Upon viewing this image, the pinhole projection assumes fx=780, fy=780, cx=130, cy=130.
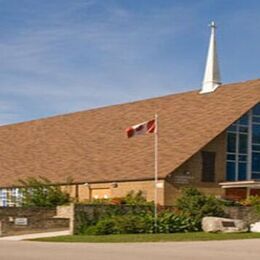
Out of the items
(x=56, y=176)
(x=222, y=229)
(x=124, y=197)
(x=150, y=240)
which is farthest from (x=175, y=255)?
(x=56, y=176)

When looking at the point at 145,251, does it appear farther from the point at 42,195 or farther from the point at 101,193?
the point at 101,193

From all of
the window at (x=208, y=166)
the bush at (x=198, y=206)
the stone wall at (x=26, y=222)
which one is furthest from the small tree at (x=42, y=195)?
the bush at (x=198, y=206)

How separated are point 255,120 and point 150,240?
18.6 m

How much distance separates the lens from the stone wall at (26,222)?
36094mm

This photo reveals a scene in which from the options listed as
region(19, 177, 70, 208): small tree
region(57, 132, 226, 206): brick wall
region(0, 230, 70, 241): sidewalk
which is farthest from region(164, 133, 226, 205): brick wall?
region(0, 230, 70, 241): sidewalk

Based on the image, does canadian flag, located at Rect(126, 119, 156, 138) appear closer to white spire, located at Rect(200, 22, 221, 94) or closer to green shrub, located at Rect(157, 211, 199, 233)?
green shrub, located at Rect(157, 211, 199, 233)

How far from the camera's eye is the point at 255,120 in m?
46.2

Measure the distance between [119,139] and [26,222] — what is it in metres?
14.3

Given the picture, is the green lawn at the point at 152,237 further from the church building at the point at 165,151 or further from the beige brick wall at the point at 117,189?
the beige brick wall at the point at 117,189

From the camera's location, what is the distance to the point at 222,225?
33969 mm

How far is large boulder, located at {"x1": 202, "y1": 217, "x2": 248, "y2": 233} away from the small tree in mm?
12336

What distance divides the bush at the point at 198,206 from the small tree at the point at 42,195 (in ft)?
29.7

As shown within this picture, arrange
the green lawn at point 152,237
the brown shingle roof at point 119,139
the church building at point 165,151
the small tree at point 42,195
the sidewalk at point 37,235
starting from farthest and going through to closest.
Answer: the small tree at point 42,195, the brown shingle roof at point 119,139, the church building at point 165,151, the sidewalk at point 37,235, the green lawn at point 152,237

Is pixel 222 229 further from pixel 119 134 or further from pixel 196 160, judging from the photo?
pixel 119 134
